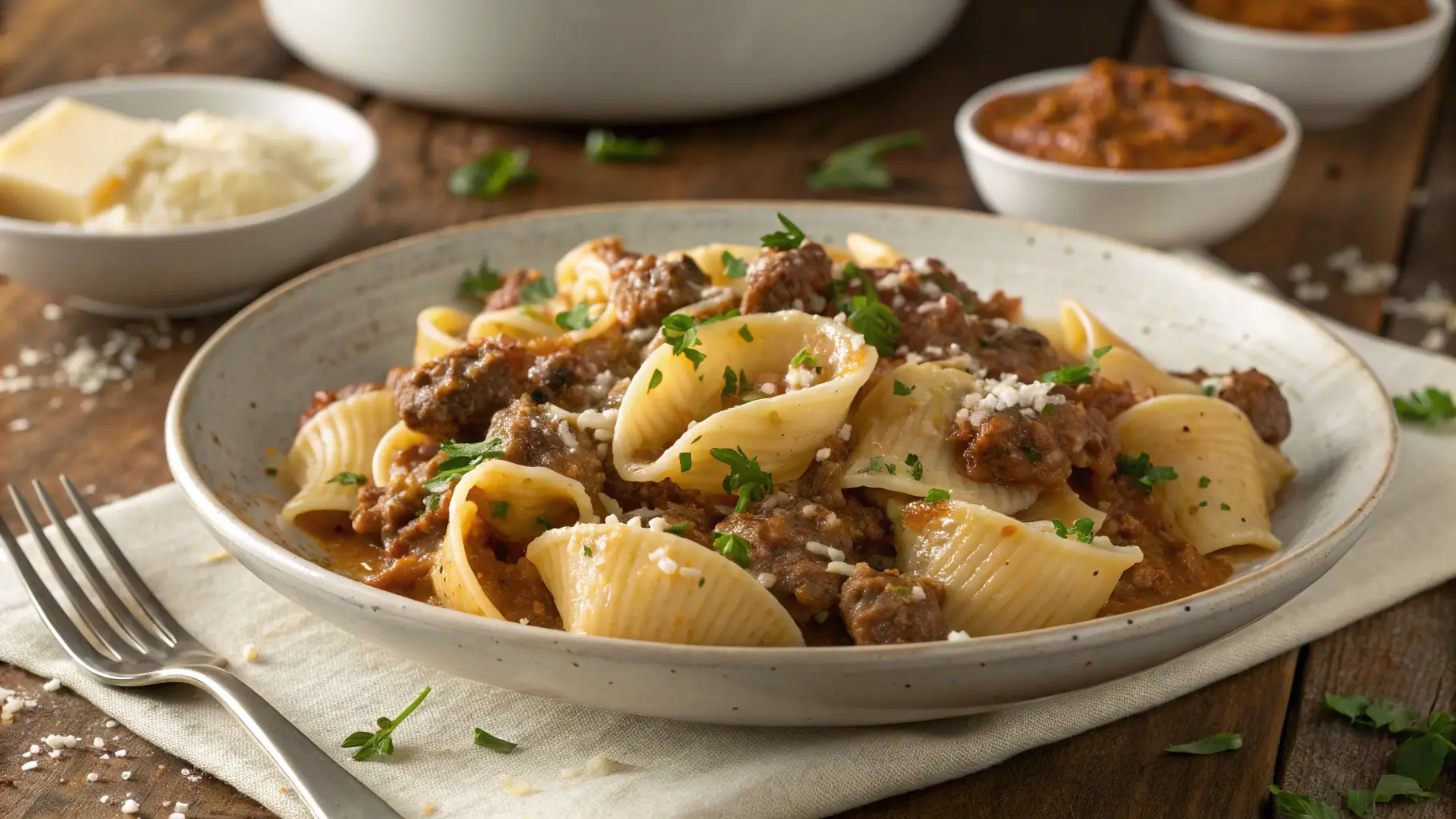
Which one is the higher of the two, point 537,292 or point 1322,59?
point 537,292

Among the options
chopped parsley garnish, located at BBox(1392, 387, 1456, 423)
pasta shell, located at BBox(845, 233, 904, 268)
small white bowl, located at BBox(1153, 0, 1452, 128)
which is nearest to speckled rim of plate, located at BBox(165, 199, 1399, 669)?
chopped parsley garnish, located at BBox(1392, 387, 1456, 423)

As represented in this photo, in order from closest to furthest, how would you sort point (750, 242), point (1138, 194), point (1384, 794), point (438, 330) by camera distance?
point (1384, 794), point (438, 330), point (750, 242), point (1138, 194)

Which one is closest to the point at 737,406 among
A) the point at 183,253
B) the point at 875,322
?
the point at 875,322

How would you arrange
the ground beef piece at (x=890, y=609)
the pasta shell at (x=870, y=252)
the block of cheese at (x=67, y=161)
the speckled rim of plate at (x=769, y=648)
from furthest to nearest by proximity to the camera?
the block of cheese at (x=67, y=161), the pasta shell at (x=870, y=252), the ground beef piece at (x=890, y=609), the speckled rim of plate at (x=769, y=648)

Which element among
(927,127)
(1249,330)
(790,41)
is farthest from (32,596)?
(927,127)

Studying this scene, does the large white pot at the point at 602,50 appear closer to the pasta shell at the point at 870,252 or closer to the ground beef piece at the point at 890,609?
the pasta shell at the point at 870,252

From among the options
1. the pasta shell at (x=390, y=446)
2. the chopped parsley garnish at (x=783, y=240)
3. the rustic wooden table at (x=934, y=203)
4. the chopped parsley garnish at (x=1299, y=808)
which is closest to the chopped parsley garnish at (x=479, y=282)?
the pasta shell at (x=390, y=446)

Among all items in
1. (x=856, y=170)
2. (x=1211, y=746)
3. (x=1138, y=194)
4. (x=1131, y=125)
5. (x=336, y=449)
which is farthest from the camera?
(x=856, y=170)

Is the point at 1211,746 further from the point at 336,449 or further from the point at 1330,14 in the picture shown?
the point at 1330,14
